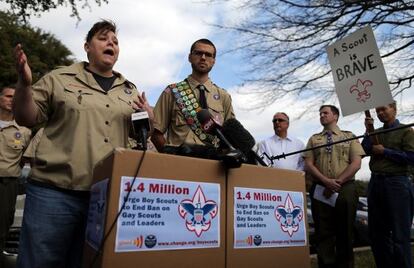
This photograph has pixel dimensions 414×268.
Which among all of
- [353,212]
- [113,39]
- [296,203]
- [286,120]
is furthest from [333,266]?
[113,39]

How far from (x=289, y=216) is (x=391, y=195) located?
2650mm

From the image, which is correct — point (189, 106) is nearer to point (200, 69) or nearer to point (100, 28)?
point (200, 69)

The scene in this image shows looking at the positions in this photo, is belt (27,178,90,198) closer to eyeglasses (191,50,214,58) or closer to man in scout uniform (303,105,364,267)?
eyeglasses (191,50,214,58)

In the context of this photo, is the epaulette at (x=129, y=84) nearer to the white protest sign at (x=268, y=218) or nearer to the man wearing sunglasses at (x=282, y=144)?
the white protest sign at (x=268, y=218)

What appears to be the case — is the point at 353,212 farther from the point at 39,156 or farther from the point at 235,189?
the point at 39,156

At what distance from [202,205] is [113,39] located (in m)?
1.16

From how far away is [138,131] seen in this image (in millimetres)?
2117

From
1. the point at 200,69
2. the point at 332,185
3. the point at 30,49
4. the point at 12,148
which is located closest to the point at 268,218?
the point at 200,69

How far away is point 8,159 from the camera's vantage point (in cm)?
441

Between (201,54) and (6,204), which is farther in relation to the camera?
(6,204)

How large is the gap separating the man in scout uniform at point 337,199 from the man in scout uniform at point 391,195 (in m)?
0.23

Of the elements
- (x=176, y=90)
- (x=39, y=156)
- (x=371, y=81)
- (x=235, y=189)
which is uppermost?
(x=371, y=81)

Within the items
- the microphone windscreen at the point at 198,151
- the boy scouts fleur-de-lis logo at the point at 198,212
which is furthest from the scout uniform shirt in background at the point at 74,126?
the boy scouts fleur-de-lis logo at the point at 198,212

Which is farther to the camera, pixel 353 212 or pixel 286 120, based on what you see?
pixel 286 120
